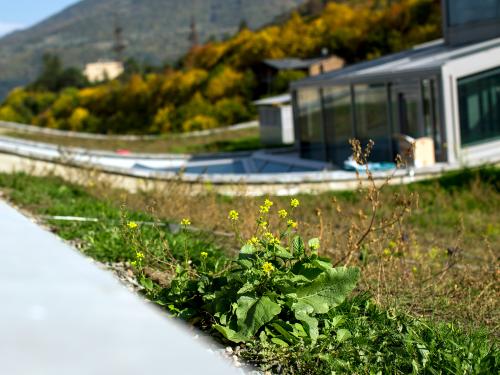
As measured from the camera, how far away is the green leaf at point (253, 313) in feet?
14.9

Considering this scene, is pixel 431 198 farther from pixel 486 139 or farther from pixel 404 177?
pixel 486 139

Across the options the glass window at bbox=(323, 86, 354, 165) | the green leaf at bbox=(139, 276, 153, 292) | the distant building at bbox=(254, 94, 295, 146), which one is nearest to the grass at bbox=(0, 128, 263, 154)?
the distant building at bbox=(254, 94, 295, 146)

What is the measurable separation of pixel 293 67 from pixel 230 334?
4352 centimetres

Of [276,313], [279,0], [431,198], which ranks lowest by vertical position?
[431,198]

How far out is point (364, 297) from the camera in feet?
18.0

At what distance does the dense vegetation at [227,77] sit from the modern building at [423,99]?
20589 millimetres

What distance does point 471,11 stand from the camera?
79.7ft

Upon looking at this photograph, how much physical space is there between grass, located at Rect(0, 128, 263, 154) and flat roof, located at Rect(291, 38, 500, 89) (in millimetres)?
7642

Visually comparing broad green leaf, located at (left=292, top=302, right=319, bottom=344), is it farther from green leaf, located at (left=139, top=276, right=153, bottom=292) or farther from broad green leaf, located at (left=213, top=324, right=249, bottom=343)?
green leaf, located at (left=139, top=276, right=153, bottom=292)

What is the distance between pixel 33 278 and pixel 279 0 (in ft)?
659

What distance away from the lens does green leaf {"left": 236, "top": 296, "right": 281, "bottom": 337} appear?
4.53 metres

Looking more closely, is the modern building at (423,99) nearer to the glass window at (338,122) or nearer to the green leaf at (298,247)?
the glass window at (338,122)

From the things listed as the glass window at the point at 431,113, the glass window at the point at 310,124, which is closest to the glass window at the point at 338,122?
the glass window at the point at 310,124

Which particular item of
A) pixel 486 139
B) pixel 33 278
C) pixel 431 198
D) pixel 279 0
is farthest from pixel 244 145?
pixel 279 0
